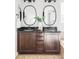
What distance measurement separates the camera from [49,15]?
661 cm

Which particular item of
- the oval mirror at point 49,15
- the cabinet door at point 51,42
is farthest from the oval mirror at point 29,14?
the cabinet door at point 51,42

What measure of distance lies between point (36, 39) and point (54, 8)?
164cm

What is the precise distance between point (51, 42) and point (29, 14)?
5.30ft

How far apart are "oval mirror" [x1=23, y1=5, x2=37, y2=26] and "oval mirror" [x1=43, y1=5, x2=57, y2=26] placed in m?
0.47

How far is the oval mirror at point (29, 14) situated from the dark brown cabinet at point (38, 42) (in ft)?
2.97

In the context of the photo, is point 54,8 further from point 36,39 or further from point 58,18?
point 36,39

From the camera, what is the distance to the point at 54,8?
661 cm

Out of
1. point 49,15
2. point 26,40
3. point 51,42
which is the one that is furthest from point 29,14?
point 51,42

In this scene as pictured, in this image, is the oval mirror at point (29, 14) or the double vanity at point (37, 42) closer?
the double vanity at point (37, 42)

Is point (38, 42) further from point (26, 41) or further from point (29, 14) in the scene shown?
point (29, 14)

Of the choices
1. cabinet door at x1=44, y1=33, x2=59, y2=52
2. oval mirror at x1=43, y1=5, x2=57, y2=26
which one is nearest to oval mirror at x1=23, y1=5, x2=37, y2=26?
oval mirror at x1=43, y1=5, x2=57, y2=26

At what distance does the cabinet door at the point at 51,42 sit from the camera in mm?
5840

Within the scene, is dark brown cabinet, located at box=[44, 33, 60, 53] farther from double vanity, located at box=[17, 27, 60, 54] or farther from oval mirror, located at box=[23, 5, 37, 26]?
oval mirror, located at box=[23, 5, 37, 26]

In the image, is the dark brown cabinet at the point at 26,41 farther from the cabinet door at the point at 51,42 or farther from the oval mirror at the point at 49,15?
the oval mirror at the point at 49,15
